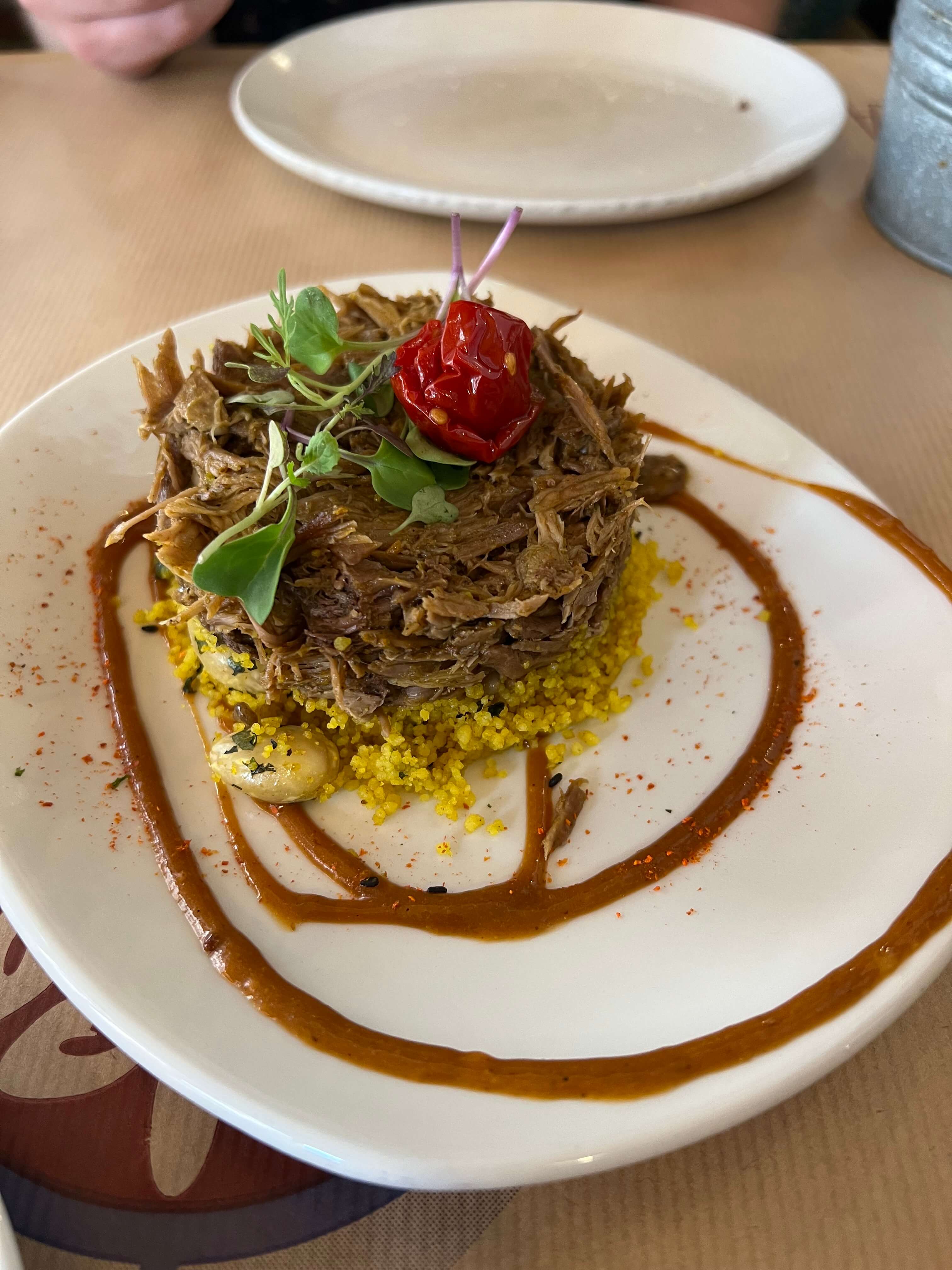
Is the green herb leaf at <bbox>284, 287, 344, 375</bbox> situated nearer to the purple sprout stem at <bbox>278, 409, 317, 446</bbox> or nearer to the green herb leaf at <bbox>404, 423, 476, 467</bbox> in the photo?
the purple sprout stem at <bbox>278, 409, 317, 446</bbox>

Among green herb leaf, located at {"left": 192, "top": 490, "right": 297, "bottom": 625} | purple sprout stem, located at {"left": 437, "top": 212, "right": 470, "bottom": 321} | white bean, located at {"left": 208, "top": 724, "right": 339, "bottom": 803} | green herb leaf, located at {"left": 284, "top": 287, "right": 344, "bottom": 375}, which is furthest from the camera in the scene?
purple sprout stem, located at {"left": 437, "top": 212, "right": 470, "bottom": 321}

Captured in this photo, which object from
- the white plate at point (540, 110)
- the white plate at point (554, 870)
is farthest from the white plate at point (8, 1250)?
the white plate at point (540, 110)

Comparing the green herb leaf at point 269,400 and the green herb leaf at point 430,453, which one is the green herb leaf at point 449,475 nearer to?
the green herb leaf at point 430,453

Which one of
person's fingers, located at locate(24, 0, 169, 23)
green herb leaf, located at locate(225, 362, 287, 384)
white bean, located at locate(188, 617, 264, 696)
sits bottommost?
white bean, located at locate(188, 617, 264, 696)

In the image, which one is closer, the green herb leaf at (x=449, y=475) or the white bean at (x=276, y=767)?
the white bean at (x=276, y=767)

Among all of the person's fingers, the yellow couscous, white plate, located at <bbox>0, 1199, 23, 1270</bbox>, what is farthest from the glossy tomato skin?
the person's fingers

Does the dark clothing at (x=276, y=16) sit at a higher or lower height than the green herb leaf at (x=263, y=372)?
higher

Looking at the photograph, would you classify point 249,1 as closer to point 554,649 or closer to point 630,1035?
point 554,649
